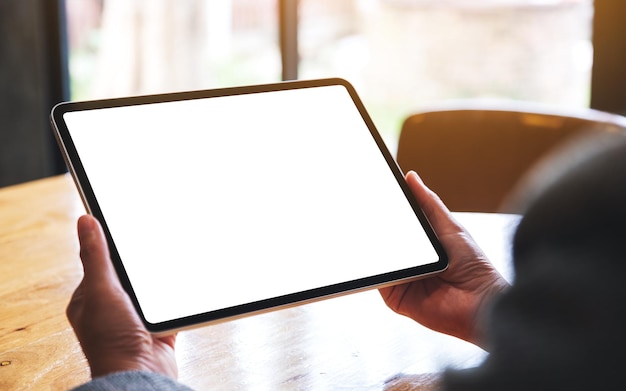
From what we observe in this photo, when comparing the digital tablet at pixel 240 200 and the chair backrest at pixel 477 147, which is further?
the chair backrest at pixel 477 147

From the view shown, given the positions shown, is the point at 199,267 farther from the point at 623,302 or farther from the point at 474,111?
the point at 474,111

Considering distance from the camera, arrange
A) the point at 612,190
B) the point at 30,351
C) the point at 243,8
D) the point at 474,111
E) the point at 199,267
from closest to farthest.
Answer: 1. the point at 612,190
2. the point at 199,267
3. the point at 30,351
4. the point at 474,111
5. the point at 243,8

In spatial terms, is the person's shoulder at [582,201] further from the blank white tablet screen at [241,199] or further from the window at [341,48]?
the window at [341,48]

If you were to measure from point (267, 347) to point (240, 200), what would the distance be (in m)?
0.18

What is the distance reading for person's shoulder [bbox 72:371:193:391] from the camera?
66 cm

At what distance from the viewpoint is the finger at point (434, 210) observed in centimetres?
96

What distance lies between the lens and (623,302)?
0.37 metres

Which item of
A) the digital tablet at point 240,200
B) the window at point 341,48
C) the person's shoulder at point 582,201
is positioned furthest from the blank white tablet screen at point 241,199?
the window at point 341,48

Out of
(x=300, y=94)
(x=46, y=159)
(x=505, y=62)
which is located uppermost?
(x=300, y=94)

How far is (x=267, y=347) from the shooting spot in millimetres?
936

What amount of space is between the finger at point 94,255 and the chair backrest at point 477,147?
1.08 meters

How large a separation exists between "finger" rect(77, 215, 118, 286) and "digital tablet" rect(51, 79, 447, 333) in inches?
1.2

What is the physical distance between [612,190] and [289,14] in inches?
118

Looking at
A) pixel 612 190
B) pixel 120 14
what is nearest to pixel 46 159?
pixel 120 14
